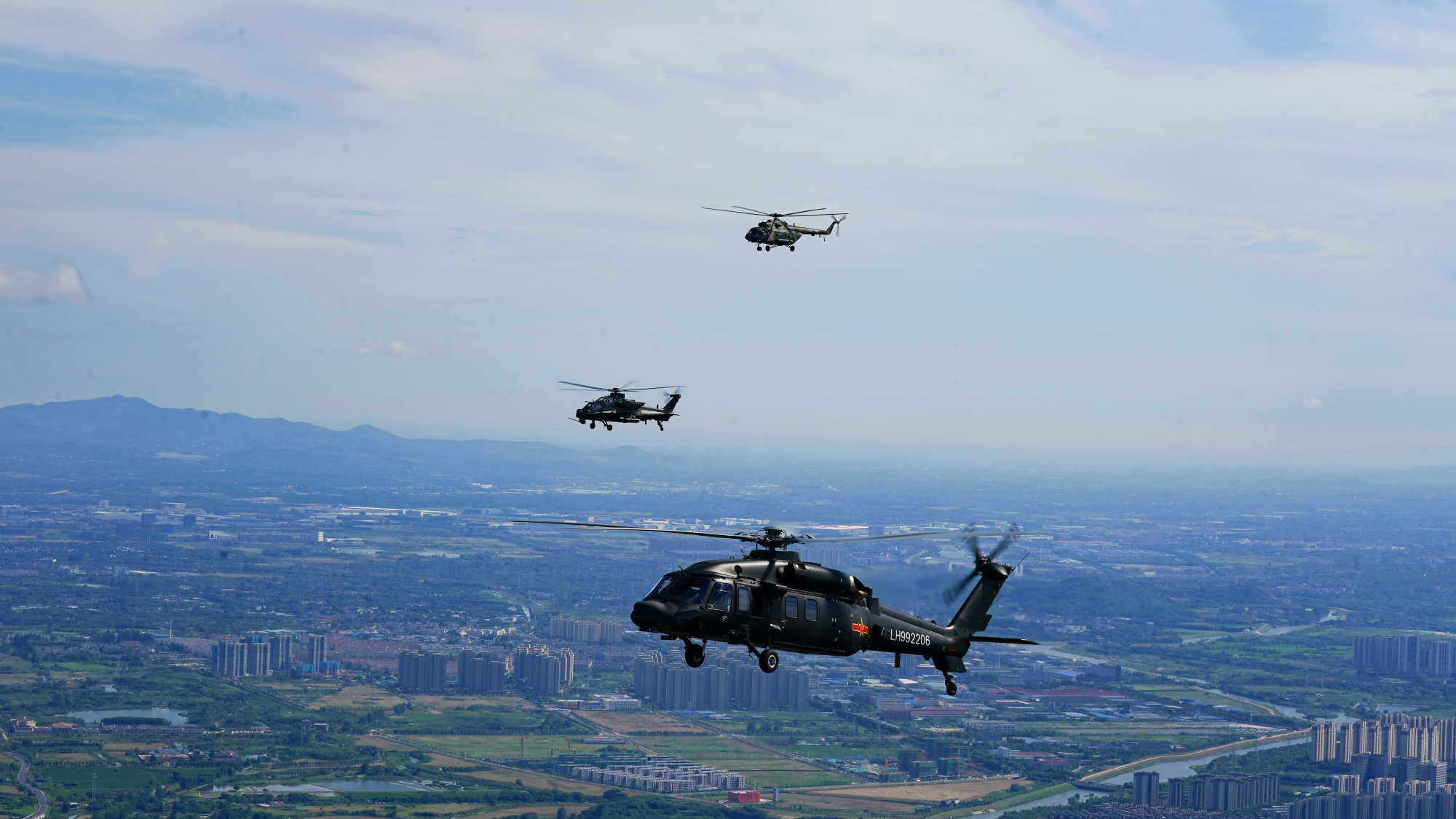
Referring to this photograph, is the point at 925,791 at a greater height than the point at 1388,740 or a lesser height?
lesser

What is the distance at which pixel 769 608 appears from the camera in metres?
25.2

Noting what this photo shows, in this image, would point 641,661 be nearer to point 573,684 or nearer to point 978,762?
point 573,684

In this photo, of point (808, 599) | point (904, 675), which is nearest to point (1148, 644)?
point (904, 675)

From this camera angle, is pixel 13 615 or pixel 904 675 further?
pixel 13 615

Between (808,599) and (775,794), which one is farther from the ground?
(808,599)

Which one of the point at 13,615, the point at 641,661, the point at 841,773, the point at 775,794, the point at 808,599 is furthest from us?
the point at 13,615

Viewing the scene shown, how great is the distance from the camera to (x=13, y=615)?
18875cm

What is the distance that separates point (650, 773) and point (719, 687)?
110ft

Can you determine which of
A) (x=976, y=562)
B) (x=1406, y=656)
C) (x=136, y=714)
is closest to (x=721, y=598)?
(x=976, y=562)

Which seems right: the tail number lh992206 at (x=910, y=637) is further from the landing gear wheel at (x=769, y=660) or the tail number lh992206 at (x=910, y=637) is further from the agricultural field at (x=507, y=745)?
the agricultural field at (x=507, y=745)

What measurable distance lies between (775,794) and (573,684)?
50.2m

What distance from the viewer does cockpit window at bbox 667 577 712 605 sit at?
24469mm

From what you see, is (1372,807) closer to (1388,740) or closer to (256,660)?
(1388,740)

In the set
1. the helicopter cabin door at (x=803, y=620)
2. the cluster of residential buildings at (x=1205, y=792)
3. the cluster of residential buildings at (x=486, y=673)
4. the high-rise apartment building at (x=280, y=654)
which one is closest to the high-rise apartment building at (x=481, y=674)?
the cluster of residential buildings at (x=486, y=673)
